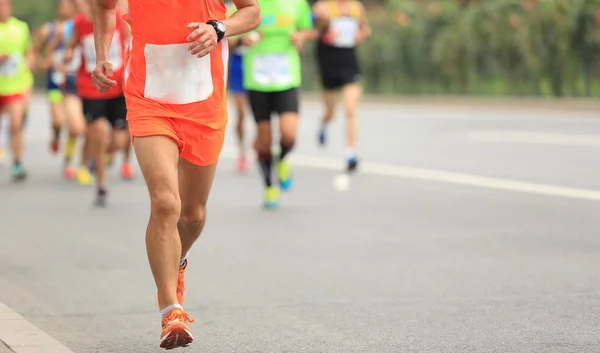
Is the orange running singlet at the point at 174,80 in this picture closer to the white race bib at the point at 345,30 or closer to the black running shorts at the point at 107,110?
the black running shorts at the point at 107,110

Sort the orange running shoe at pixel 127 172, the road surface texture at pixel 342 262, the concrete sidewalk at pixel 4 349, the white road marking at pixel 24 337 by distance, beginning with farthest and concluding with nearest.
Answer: the orange running shoe at pixel 127 172
the road surface texture at pixel 342 262
the white road marking at pixel 24 337
the concrete sidewalk at pixel 4 349

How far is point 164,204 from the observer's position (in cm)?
621

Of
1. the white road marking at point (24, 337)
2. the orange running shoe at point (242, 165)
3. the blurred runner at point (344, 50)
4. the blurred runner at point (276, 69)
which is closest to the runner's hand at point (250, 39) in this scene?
the blurred runner at point (276, 69)

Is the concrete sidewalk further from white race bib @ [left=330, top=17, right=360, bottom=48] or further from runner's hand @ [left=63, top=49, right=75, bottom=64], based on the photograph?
white race bib @ [left=330, top=17, right=360, bottom=48]

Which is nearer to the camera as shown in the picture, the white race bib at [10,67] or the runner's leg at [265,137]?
the runner's leg at [265,137]

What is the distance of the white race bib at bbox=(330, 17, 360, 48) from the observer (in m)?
16.7

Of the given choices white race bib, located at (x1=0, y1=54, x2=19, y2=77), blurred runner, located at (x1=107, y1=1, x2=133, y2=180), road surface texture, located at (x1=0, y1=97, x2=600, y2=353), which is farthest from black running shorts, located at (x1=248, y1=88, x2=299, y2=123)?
white race bib, located at (x1=0, y1=54, x2=19, y2=77)

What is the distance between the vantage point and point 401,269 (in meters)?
8.91

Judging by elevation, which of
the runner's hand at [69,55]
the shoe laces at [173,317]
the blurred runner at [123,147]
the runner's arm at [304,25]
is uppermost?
the runner's arm at [304,25]

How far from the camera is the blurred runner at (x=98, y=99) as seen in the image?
1320 centimetres

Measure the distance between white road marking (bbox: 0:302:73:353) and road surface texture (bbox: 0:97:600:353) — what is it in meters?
0.02

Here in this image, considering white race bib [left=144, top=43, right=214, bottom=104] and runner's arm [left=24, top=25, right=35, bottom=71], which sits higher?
white race bib [left=144, top=43, right=214, bottom=104]

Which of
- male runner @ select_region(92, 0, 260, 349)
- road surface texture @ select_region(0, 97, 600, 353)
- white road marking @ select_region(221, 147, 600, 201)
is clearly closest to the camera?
male runner @ select_region(92, 0, 260, 349)

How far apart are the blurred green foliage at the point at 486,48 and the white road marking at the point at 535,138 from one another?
5592mm
